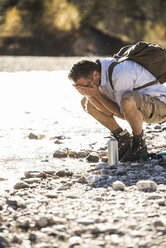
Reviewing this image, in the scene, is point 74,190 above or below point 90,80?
below

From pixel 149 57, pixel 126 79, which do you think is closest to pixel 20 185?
pixel 126 79

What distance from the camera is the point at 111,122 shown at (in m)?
6.63

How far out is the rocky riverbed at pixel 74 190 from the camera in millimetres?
4082

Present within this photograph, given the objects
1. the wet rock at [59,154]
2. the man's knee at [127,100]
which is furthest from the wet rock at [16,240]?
the wet rock at [59,154]

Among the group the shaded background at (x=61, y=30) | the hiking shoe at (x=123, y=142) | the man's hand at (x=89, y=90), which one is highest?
the shaded background at (x=61, y=30)

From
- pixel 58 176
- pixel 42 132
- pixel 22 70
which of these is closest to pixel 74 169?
pixel 58 176

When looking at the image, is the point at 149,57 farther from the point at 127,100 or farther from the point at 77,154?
the point at 77,154

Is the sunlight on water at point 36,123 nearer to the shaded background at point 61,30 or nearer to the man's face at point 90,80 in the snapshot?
the man's face at point 90,80

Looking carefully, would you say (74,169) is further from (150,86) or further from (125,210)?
(125,210)

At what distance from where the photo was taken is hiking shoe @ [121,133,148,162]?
634 cm

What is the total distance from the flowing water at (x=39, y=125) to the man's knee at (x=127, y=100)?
813mm

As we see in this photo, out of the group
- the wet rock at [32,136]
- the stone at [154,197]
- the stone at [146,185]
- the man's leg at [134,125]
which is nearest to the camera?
the stone at [154,197]

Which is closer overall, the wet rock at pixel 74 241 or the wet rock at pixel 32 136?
the wet rock at pixel 74 241

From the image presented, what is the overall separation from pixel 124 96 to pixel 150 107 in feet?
1.28
